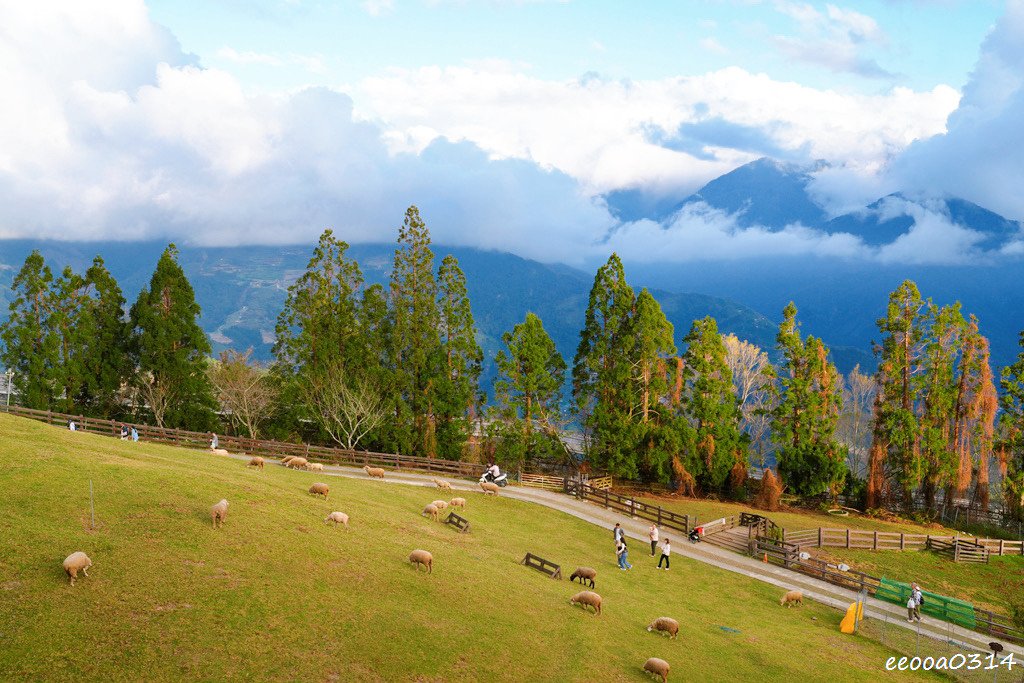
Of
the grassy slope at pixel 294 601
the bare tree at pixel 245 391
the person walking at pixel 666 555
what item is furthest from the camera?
the bare tree at pixel 245 391

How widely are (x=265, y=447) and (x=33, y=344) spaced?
23268 millimetres

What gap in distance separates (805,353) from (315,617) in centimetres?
5092

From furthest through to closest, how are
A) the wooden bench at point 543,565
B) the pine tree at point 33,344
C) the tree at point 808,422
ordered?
1. the tree at point 808,422
2. the pine tree at point 33,344
3. the wooden bench at point 543,565

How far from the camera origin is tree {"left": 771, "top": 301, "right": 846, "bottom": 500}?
5662cm

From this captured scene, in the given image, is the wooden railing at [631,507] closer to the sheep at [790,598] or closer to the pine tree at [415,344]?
the sheep at [790,598]

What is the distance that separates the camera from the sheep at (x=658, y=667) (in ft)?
65.5

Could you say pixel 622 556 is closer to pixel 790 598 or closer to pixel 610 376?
pixel 790 598

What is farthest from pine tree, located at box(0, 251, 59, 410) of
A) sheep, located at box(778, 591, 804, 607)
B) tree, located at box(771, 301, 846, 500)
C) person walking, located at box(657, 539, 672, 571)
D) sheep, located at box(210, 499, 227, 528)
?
tree, located at box(771, 301, 846, 500)

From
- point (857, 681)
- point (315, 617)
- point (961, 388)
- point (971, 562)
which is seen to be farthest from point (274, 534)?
point (961, 388)

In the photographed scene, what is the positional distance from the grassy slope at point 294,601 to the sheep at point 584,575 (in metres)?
0.79

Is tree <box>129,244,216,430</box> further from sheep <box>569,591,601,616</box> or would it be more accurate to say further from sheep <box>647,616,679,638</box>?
sheep <box>647,616,679,638</box>

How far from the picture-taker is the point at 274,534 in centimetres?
2409

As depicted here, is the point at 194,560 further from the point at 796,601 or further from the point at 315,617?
the point at 796,601

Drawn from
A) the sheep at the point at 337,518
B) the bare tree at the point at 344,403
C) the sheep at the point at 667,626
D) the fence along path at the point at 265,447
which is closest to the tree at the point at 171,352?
the fence along path at the point at 265,447
